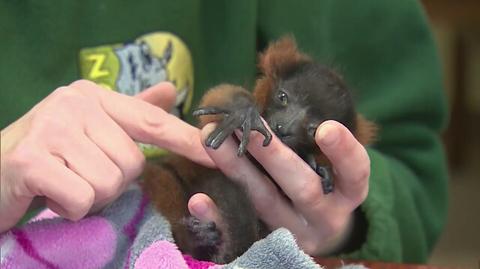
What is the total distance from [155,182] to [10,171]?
16 centimetres

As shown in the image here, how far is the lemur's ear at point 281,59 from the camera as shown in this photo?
0.87 meters

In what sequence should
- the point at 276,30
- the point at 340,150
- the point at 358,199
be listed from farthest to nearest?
the point at 276,30 < the point at 358,199 < the point at 340,150

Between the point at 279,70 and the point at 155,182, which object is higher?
the point at 279,70

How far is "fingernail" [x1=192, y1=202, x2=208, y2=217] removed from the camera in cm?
Answer: 74

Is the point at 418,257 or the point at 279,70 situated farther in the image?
the point at 418,257

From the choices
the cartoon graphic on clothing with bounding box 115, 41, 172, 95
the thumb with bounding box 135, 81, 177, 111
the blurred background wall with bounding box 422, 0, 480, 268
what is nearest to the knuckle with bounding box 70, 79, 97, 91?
the thumb with bounding box 135, 81, 177, 111

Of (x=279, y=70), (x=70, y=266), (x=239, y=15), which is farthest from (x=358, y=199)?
(x=239, y=15)

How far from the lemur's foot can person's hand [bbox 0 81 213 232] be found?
79 mm

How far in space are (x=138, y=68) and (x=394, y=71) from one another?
0.44 m

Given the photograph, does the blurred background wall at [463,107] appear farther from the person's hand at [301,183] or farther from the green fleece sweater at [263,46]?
the person's hand at [301,183]

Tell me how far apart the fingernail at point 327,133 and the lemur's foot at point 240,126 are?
0.18 feet

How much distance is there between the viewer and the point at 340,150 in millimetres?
739

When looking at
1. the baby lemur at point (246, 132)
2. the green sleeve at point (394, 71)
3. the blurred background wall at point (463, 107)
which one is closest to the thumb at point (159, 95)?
the baby lemur at point (246, 132)

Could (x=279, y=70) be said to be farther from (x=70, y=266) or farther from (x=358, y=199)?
(x=70, y=266)
